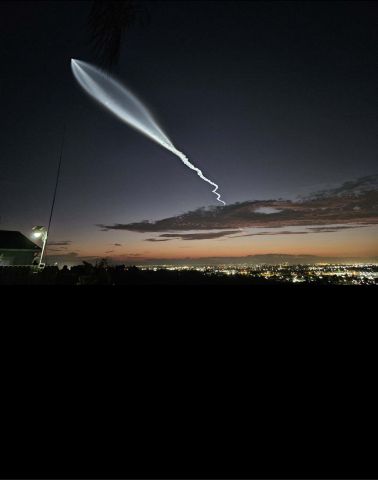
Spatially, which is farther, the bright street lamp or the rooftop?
the rooftop

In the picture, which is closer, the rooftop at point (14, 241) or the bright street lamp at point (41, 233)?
the bright street lamp at point (41, 233)

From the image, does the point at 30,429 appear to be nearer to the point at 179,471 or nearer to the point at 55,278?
the point at 179,471

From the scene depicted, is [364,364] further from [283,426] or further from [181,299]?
[181,299]

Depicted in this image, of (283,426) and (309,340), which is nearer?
(283,426)

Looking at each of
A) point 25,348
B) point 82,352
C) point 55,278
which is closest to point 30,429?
point 82,352

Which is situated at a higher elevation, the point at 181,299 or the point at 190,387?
the point at 181,299

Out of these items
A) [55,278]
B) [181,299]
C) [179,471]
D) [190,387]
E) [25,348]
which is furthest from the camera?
[55,278]

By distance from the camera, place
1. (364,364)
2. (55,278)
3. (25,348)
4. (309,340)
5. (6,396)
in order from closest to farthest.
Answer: (6,396) < (364,364) < (25,348) < (309,340) < (55,278)

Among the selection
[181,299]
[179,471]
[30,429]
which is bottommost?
[179,471]

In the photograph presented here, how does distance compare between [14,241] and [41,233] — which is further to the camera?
[14,241]

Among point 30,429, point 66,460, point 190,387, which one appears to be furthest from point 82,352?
point 190,387
